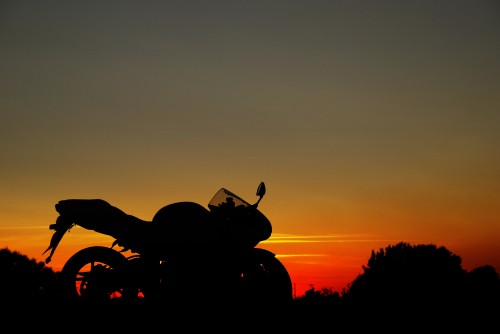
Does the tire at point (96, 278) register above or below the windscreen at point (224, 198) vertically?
below

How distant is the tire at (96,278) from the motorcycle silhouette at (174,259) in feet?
0.06

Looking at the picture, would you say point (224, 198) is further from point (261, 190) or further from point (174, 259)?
point (174, 259)

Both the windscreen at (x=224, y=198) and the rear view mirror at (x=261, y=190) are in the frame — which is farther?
the windscreen at (x=224, y=198)

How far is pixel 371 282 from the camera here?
1858 centimetres

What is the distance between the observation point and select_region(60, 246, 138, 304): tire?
39.4ft

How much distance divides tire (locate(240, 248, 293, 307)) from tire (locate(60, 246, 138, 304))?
2.05 meters

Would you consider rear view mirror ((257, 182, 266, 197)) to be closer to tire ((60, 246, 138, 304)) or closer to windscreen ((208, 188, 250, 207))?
windscreen ((208, 188, 250, 207))

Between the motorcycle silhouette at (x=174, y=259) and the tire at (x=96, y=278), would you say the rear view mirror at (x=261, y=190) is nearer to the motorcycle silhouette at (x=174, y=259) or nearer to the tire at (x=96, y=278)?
the motorcycle silhouette at (x=174, y=259)

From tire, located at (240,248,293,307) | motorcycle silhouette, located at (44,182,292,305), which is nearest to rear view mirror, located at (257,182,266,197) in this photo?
motorcycle silhouette, located at (44,182,292,305)

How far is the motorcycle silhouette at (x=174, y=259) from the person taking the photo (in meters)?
12.0

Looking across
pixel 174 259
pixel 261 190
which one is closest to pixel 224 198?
pixel 261 190

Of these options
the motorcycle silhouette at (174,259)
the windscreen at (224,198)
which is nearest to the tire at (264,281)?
the motorcycle silhouette at (174,259)

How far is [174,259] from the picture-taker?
12281 mm

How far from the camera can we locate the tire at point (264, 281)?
12.2m
